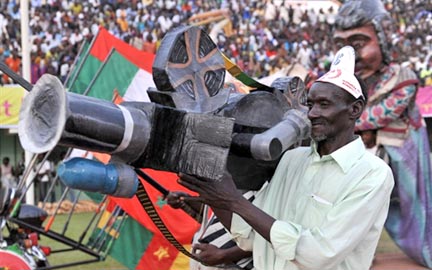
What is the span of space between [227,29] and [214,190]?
19.3 m

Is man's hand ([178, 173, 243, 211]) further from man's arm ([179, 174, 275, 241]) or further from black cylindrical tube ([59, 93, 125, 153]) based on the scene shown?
black cylindrical tube ([59, 93, 125, 153])

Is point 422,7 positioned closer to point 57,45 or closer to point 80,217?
point 57,45

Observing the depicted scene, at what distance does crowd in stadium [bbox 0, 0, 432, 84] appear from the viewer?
57.4 ft

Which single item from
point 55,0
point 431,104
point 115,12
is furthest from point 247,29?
point 431,104

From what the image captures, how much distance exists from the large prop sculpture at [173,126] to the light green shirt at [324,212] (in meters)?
0.14

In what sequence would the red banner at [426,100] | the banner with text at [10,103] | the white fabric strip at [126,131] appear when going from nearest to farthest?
the white fabric strip at [126,131] < the banner with text at [10,103] < the red banner at [426,100]

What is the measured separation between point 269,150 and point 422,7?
78.7 feet

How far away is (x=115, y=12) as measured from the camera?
2173 centimetres

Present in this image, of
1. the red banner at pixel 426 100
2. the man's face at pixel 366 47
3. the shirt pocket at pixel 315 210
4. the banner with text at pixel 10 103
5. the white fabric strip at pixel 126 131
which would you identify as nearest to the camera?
the white fabric strip at pixel 126 131

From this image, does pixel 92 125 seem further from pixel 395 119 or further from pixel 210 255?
pixel 395 119

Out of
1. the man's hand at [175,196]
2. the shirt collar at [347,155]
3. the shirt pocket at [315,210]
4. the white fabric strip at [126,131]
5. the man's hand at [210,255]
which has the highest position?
the white fabric strip at [126,131]

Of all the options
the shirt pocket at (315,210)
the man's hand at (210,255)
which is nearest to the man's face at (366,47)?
the man's hand at (210,255)

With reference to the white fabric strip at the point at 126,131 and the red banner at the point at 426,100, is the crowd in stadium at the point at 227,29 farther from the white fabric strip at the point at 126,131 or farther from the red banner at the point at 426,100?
the white fabric strip at the point at 126,131

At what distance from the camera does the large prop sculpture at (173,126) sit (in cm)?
207
